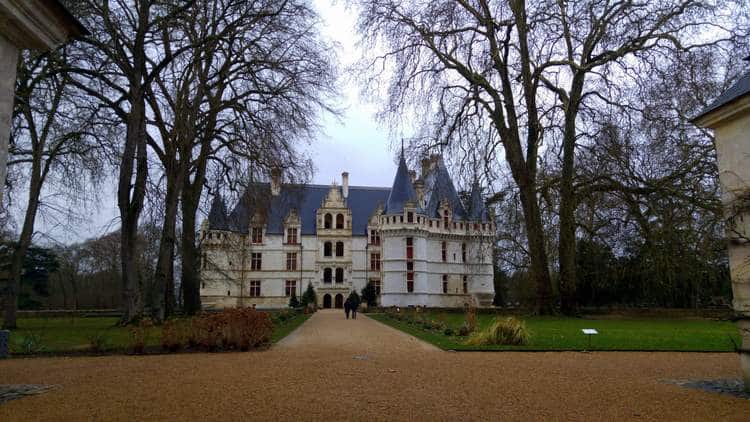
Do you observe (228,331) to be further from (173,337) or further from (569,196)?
(569,196)

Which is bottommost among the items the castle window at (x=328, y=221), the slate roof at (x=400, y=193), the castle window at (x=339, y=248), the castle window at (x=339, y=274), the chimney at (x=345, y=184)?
the castle window at (x=339, y=274)

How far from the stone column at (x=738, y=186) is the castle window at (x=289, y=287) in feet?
129

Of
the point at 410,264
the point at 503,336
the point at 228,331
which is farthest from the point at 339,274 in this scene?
the point at 503,336

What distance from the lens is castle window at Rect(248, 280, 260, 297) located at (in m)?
43.1

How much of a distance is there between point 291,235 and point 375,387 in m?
38.6

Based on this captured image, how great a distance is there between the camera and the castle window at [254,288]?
43.1 m

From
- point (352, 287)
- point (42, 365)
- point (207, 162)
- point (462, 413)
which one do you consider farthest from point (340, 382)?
point (352, 287)

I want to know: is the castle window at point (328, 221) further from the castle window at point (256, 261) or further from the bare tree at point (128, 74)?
the bare tree at point (128, 74)

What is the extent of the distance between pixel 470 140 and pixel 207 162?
32.5ft

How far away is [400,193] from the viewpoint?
40.2m

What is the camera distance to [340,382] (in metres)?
6.91

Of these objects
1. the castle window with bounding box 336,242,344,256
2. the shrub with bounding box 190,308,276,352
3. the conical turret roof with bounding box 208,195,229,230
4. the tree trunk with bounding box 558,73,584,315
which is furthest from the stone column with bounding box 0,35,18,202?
the castle window with bounding box 336,242,344,256

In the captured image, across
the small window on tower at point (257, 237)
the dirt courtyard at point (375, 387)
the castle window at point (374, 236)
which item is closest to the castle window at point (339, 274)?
the castle window at point (374, 236)

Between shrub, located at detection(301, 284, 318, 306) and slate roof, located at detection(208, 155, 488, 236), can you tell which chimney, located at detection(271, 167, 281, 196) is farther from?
shrub, located at detection(301, 284, 318, 306)
